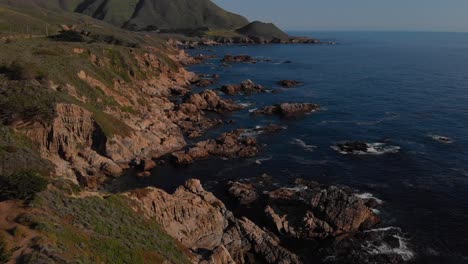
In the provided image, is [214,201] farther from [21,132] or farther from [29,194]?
[21,132]

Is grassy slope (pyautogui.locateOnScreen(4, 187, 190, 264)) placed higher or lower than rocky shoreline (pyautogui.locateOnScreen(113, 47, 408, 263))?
higher

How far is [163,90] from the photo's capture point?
5335 inches

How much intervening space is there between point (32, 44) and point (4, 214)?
82.9m

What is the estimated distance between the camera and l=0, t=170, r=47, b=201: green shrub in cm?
3888

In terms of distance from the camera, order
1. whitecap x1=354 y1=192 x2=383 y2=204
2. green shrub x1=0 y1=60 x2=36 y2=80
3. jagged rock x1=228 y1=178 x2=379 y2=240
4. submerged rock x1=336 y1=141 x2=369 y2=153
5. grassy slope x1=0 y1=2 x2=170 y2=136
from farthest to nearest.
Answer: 1. submerged rock x1=336 y1=141 x2=369 y2=153
2. grassy slope x1=0 y1=2 x2=170 y2=136
3. green shrub x1=0 y1=60 x2=36 y2=80
4. whitecap x1=354 y1=192 x2=383 y2=204
5. jagged rock x1=228 y1=178 x2=379 y2=240

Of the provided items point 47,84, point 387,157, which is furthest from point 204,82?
point 387,157

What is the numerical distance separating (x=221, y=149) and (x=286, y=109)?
1489 inches

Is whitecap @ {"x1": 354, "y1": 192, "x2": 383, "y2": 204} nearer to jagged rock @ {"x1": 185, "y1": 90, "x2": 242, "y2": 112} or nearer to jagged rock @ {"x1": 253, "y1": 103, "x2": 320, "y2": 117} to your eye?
jagged rock @ {"x1": 253, "y1": 103, "x2": 320, "y2": 117}

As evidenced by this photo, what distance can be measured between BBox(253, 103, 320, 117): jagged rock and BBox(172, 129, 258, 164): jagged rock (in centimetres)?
2700

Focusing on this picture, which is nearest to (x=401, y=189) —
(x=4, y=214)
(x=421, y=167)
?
(x=421, y=167)

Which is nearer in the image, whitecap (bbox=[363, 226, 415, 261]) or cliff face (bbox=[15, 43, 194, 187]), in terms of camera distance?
whitecap (bbox=[363, 226, 415, 261])

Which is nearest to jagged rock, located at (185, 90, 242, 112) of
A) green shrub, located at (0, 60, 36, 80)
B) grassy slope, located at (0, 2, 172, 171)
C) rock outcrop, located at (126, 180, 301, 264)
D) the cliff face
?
the cliff face

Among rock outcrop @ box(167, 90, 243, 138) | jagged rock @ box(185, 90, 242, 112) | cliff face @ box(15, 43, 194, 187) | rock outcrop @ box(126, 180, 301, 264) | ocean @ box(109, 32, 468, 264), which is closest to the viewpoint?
rock outcrop @ box(126, 180, 301, 264)

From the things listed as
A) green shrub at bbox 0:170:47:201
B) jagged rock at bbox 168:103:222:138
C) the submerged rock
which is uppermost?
green shrub at bbox 0:170:47:201
